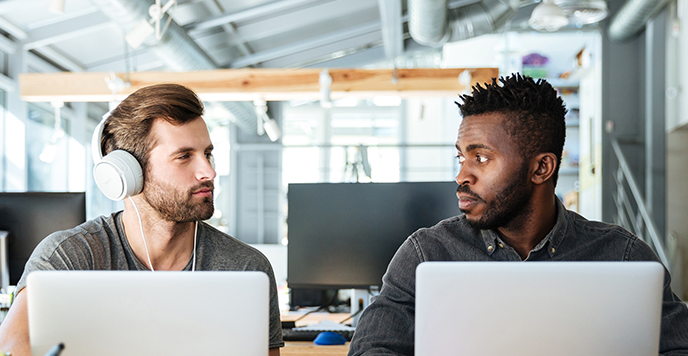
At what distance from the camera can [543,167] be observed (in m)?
1.45

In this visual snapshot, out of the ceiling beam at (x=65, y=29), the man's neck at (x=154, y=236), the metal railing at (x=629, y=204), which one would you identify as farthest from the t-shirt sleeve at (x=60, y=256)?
the metal railing at (x=629, y=204)

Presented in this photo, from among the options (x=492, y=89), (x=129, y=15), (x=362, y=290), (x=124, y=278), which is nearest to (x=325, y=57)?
(x=129, y=15)

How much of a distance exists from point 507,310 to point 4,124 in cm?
480

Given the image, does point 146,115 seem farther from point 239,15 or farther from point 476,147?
point 239,15

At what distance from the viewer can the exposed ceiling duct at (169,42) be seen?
337 cm

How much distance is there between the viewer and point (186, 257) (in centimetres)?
150

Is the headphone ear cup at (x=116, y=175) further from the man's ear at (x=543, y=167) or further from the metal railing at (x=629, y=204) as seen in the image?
the metal railing at (x=629, y=204)

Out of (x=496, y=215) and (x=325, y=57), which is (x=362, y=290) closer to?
(x=496, y=215)

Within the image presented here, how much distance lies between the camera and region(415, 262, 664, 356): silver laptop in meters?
0.86

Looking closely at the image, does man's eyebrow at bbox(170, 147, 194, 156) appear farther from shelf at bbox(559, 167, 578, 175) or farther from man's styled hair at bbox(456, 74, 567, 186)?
shelf at bbox(559, 167, 578, 175)

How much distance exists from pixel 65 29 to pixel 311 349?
3.87m

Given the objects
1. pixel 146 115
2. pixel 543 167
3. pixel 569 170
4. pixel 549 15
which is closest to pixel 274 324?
pixel 146 115

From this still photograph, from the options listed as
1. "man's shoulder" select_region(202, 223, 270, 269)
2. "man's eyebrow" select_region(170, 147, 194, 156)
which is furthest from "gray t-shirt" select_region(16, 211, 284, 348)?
"man's eyebrow" select_region(170, 147, 194, 156)

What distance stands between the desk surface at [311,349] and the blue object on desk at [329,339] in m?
0.02
